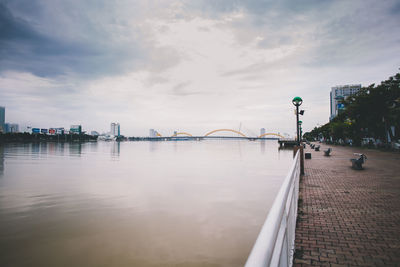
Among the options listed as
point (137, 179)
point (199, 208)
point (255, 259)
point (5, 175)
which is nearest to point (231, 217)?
point (199, 208)

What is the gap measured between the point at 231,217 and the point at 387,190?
585 centimetres

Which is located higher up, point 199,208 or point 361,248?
point 361,248

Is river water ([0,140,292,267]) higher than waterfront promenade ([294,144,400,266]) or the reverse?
the reverse

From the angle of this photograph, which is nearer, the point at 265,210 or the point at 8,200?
the point at 265,210

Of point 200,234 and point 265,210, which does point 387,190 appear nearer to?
point 265,210

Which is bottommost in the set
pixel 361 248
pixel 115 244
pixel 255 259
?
pixel 115 244

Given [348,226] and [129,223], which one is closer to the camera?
[348,226]

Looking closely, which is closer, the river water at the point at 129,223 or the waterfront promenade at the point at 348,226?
the waterfront promenade at the point at 348,226

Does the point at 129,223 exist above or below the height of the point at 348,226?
below

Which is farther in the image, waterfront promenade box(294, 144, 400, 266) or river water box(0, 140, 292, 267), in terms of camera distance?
river water box(0, 140, 292, 267)

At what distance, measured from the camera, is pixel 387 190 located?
30.0 feet

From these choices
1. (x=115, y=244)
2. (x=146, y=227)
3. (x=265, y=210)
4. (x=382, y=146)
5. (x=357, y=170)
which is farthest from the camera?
(x=382, y=146)

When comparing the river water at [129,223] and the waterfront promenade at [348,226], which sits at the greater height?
the waterfront promenade at [348,226]

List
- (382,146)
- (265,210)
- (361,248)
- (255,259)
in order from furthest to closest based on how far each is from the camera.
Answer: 1. (382,146)
2. (265,210)
3. (361,248)
4. (255,259)
